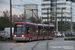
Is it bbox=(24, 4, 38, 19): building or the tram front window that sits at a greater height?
bbox=(24, 4, 38, 19): building

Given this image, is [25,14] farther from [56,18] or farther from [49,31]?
[56,18]

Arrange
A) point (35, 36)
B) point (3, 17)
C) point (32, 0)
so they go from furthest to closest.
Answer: point (32, 0), point (3, 17), point (35, 36)

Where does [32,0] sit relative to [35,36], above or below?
above

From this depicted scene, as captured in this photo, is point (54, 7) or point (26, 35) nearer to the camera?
Result: point (26, 35)

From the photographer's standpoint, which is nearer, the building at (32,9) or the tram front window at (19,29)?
the tram front window at (19,29)

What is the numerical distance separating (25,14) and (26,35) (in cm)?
2865

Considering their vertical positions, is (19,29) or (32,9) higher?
(32,9)

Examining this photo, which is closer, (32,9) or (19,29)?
(19,29)

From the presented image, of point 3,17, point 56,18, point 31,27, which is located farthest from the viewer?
point 56,18

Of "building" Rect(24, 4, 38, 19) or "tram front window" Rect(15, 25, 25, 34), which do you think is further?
"building" Rect(24, 4, 38, 19)

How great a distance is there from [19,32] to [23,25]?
4.15 ft

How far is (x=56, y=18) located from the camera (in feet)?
327

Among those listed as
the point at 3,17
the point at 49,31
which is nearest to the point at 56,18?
the point at 3,17

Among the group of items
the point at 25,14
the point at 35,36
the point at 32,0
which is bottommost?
the point at 35,36
